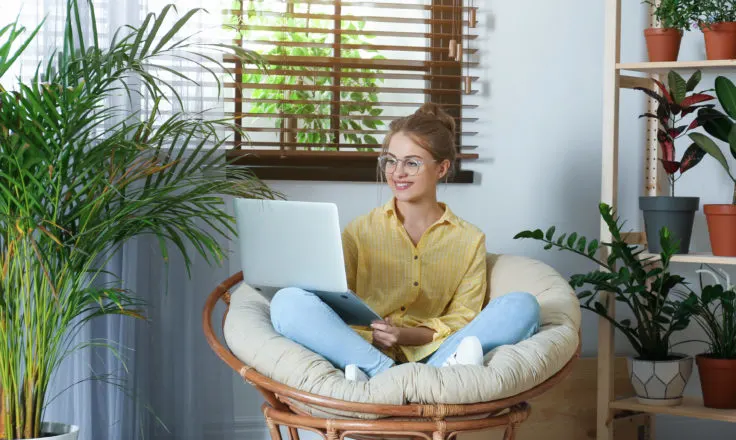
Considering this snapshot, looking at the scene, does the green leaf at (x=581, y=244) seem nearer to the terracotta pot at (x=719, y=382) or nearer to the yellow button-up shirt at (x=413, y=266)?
the yellow button-up shirt at (x=413, y=266)

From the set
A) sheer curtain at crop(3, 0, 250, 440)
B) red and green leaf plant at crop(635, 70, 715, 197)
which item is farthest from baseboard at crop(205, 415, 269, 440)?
red and green leaf plant at crop(635, 70, 715, 197)

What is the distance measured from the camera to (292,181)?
2.90m

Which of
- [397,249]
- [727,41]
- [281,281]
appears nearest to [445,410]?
[281,281]

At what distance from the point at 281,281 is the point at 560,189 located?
4.48 feet

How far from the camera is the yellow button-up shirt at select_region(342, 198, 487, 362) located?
2414mm

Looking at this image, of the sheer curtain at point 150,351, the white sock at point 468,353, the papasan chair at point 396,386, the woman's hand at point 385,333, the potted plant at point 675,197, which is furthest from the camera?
the potted plant at point 675,197

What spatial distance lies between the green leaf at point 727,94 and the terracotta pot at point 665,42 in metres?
0.16

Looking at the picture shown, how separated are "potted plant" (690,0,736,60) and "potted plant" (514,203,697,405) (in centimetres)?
55

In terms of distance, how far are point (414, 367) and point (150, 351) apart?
109 cm

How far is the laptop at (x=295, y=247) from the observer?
78.6 inches

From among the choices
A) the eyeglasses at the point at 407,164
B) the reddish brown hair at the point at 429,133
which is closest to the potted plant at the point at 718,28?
the reddish brown hair at the point at 429,133

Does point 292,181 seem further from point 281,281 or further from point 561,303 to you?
point 561,303

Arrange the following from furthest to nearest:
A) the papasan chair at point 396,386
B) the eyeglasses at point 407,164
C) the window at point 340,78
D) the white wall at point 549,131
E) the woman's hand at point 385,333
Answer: the white wall at point 549,131
the window at point 340,78
the eyeglasses at point 407,164
the woman's hand at point 385,333
the papasan chair at point 396,386

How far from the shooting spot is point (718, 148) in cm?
261
